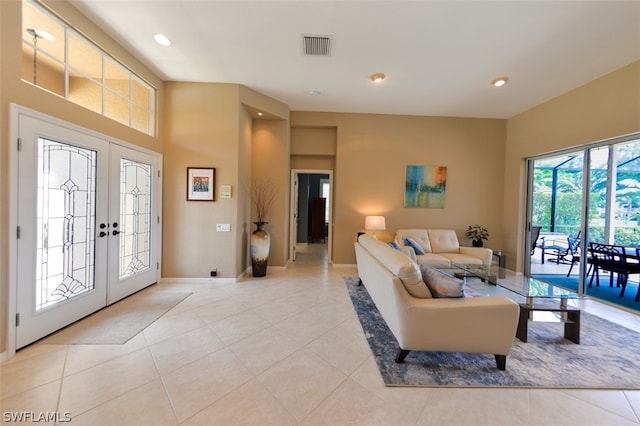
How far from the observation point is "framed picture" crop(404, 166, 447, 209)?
5.38 m

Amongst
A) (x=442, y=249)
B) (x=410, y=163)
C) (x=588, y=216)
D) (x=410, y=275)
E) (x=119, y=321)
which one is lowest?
(x=119, y=321)

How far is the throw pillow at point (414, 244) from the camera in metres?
4.55

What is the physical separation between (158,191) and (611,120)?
681 centimetres

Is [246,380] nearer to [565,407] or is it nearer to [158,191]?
[565,407]

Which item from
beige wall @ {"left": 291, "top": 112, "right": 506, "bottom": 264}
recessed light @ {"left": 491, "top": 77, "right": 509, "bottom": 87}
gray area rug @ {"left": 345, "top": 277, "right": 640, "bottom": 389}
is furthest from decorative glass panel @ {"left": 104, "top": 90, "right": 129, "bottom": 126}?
recessed light @ {"left": 491, "top": 77, "right": 509, "bottom": 87}

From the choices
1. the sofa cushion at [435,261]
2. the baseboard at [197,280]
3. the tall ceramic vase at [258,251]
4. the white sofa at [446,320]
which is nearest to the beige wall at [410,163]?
the sofa cushion at [435,261]

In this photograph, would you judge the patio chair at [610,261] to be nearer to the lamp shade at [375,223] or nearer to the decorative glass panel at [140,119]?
the lamp shade at [375,223]

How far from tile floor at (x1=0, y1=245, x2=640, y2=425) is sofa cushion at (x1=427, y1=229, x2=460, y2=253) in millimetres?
3047

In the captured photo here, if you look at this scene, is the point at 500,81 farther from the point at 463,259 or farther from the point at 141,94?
the point at 141,94

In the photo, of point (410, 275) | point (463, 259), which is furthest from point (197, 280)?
point (463, 259)

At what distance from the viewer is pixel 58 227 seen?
8.07 ft

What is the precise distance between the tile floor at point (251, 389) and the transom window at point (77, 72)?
2.54 m

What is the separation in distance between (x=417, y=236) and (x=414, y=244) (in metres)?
0.37

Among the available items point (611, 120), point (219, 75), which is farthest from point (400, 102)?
point (219, 75)
